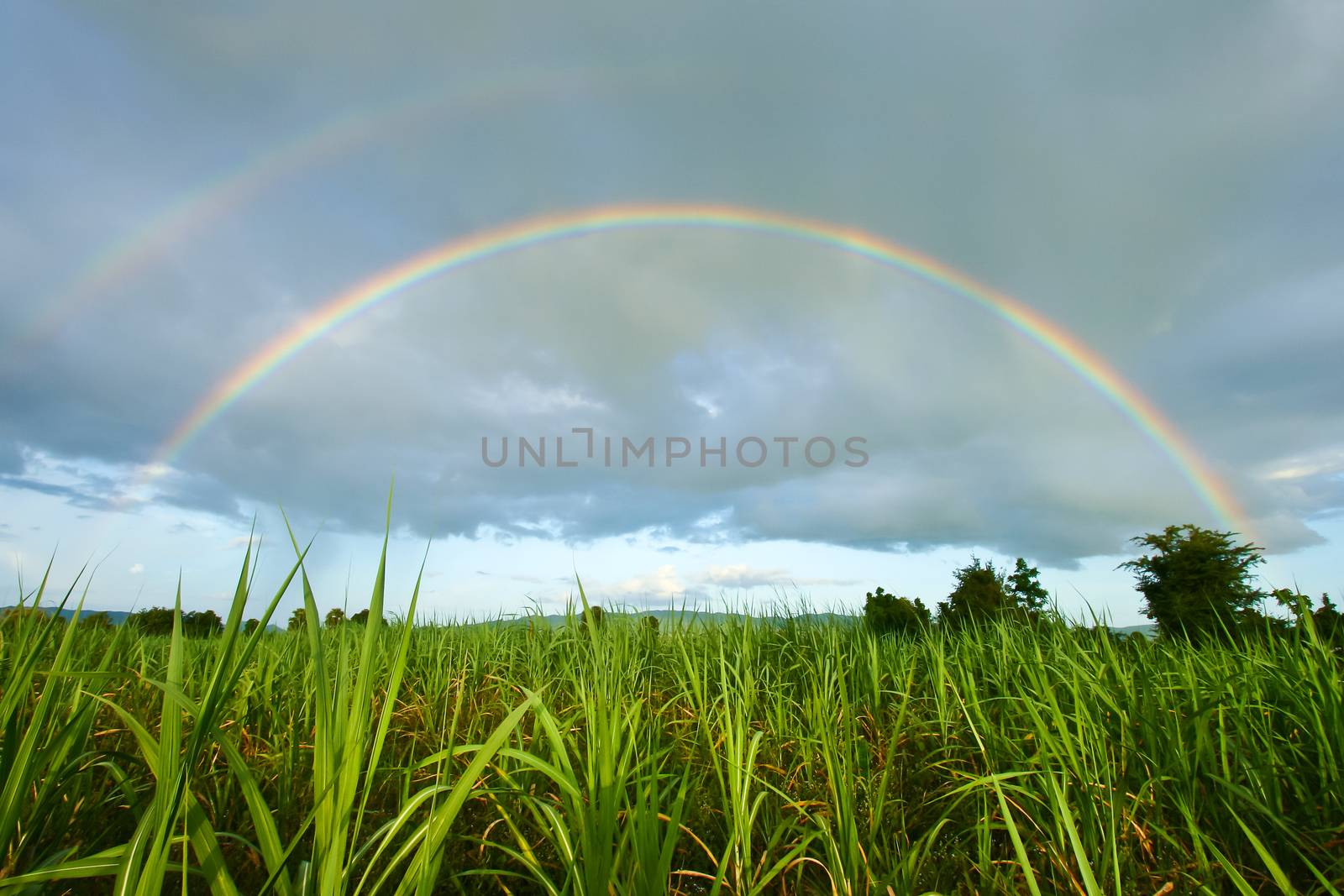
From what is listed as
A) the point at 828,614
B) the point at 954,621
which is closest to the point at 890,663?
the point at 828,614

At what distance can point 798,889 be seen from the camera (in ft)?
8.39

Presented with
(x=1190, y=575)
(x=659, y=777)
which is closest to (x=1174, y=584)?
(x=1190, y=575)

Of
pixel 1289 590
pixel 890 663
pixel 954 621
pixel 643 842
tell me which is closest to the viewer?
pixel 643 842

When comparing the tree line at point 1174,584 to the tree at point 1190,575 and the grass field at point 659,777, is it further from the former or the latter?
the grass field at point 659,777

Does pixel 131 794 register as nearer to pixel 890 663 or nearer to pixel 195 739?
pixel 195 739

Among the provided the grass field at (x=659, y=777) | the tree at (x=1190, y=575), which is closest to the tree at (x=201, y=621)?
the grass field at (x=659, y=777)

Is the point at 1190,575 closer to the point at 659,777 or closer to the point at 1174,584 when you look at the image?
the point at 1174,584

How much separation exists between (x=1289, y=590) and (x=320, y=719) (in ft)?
16.1

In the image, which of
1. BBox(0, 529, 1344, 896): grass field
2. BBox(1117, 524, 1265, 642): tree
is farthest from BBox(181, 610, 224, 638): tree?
BBox(1117, 524, 1265, 642): tree

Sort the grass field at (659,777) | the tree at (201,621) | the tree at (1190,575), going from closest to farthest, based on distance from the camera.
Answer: the grass field at (659,777) < the tree at (201,621) < the tree at (1190,575)

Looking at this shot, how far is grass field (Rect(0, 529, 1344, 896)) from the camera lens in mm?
1604

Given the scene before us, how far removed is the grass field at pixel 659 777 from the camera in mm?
1604

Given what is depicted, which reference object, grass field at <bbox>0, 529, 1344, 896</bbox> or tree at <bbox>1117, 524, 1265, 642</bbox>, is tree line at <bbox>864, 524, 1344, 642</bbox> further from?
grass field at <bbox>0, 529, 1344, 896</bbox>

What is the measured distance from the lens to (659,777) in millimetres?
2389
